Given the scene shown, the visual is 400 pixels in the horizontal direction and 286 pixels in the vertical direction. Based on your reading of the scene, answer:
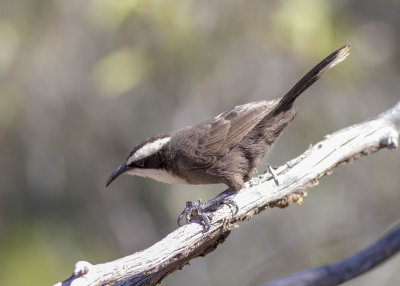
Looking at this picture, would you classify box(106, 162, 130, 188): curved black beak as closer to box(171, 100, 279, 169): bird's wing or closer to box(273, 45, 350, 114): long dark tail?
box(171, 100, 279, 169): bird's wing

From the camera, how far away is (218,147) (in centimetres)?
512

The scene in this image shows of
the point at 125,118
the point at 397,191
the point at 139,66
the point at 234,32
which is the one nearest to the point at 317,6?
the point at 234,32

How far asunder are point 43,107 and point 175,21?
4.22m

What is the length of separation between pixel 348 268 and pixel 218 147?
1.44 meters

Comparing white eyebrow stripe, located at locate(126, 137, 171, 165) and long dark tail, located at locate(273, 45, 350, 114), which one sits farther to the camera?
white eyebrow stripe, located at locate(126, 137, 171, 165)

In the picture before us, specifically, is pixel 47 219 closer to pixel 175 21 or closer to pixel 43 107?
pixel 43 107

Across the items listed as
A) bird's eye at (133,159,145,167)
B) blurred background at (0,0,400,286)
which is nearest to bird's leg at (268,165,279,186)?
bird's eye at (133,159,145,167)

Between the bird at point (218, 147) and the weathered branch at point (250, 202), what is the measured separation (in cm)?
47

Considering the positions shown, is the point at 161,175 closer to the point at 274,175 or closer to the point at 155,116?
the point at 274,175

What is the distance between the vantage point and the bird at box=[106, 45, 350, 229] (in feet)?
16.7

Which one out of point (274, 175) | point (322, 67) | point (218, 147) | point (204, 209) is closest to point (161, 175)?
point (218, 147)

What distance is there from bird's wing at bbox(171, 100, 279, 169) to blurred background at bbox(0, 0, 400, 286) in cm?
287

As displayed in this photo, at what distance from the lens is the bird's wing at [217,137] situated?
5.08 meters

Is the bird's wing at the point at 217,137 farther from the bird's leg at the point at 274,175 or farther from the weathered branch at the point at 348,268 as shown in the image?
the weathered branch at the point at 348,268
